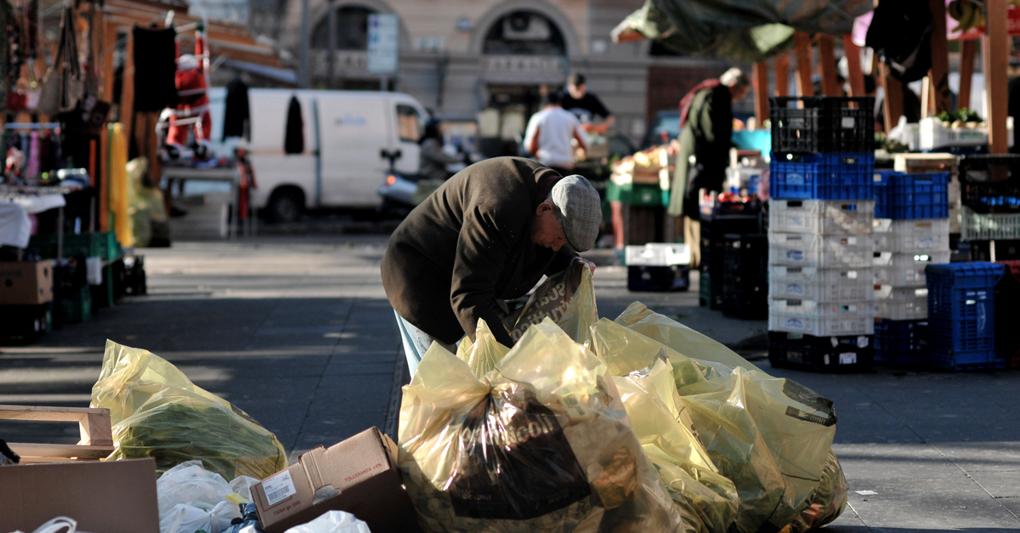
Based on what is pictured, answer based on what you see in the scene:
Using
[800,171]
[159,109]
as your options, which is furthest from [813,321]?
[159,109]

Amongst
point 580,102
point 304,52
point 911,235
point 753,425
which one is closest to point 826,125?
point 911,235

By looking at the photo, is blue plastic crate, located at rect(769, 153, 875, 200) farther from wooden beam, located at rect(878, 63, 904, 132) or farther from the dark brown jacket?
wooden beam, located at rect(878, 63, 904, 132)

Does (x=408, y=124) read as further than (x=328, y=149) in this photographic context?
Yes

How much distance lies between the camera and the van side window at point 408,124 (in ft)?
88.8

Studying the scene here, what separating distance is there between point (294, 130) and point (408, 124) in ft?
8.17

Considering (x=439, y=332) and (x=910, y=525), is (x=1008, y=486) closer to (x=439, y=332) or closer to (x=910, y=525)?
(x=910, y=525)

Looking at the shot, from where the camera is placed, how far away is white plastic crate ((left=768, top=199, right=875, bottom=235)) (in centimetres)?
925

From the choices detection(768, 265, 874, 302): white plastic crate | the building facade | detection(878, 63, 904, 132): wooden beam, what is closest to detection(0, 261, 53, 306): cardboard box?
detection(768, 265, 874, 302): white plastic crate

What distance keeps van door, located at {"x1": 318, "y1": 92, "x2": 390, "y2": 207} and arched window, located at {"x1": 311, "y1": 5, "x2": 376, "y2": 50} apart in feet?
58.5

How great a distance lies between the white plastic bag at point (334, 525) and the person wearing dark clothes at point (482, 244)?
1001mm

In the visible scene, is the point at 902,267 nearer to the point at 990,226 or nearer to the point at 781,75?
the point at 990,226

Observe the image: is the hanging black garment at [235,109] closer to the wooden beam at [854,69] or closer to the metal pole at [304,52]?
the metal pole at [304,52]

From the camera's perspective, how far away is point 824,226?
30.4 ft

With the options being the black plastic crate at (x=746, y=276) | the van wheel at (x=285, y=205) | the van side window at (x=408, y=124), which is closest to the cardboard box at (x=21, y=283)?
the black plastic crate at (x=746, y=276)
